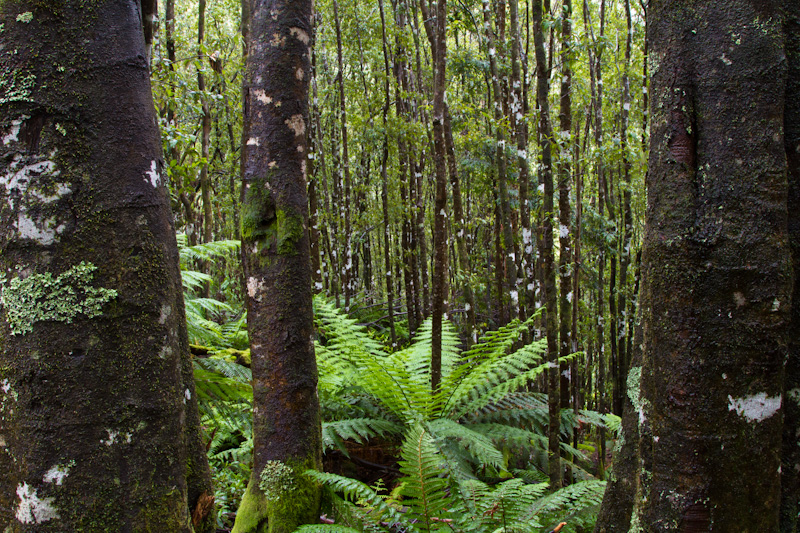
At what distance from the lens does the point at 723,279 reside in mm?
1182

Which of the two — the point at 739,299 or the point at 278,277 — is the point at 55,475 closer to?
the point at 278,277

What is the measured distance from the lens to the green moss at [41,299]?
3.82 feet

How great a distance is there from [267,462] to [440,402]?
2.12m

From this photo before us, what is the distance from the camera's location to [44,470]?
44.9 inches

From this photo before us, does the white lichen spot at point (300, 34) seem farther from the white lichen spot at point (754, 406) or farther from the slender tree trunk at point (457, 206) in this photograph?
the slender tree trunk at point (457, 206)

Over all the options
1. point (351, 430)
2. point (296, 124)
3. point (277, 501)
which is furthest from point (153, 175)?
point (351, 430)

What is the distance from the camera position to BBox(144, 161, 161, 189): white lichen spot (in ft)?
4.43

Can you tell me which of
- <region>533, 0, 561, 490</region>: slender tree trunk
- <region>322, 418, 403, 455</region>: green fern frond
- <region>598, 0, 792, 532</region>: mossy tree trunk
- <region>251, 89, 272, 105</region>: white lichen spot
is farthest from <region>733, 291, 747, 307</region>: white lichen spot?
<region>322, 418, 403, 455</region>: green fern frond

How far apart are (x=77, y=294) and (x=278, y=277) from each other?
117 centimetres

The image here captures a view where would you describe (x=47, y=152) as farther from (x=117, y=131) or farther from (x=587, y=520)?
(x=587, y=520)

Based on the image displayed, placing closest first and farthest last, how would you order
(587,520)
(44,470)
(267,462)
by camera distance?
(44,470) → (267,462) → (587,520)

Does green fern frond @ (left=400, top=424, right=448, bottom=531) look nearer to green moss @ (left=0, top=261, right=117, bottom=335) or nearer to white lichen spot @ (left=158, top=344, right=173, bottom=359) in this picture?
white lichen spot @ (left=158, top=344, right=173, bottom=359)

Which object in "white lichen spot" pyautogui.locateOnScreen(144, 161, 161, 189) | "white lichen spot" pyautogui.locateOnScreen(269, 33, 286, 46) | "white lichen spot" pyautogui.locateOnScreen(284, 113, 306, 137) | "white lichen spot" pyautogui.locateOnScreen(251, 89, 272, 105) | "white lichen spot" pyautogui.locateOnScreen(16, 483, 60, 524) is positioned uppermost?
"white lichen spot" pyautogui.locateOnScreen(269, 33, 286, 46)

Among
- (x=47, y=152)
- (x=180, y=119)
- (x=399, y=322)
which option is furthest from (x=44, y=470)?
(x=180, y=119)
